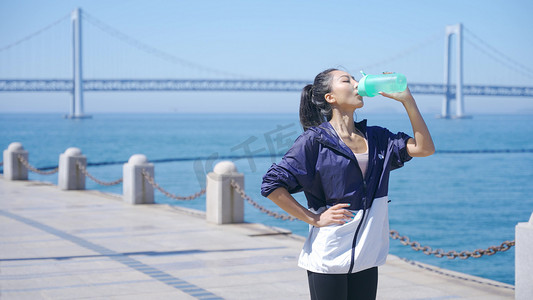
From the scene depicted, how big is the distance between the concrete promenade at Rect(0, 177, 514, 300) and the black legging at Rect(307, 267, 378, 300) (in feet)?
8.22

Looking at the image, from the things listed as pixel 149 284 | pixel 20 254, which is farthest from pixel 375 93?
pixel 20 254

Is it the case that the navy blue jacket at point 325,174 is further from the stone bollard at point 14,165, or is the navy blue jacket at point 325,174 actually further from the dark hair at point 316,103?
the stone bollard at point 14,165

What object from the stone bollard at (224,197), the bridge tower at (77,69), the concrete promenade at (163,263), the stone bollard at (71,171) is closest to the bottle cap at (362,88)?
the concrete promenade at (163,263)

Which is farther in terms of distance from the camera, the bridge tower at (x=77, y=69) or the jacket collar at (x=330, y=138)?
the bridge tower at (x=77, y=69)

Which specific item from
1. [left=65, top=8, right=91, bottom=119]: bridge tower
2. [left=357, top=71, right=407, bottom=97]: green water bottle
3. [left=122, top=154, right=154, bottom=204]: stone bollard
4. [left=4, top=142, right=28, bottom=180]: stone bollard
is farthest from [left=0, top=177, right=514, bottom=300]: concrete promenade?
[left=65, top=8, right=91, bottom=119]: bridge tower

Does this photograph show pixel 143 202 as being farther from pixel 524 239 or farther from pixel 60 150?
pixel 60 150

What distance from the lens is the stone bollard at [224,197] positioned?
889 cm

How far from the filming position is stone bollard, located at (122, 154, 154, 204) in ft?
36.3

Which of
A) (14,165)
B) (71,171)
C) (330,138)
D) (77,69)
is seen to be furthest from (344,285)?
(77,69)

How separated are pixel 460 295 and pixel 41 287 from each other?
3.33 meters

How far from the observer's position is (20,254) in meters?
6.95

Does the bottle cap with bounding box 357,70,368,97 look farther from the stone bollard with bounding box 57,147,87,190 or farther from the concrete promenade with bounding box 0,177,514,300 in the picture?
the stone bollard with bounding box 57,147,87,190

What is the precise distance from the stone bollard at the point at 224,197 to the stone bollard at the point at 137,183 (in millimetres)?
2388

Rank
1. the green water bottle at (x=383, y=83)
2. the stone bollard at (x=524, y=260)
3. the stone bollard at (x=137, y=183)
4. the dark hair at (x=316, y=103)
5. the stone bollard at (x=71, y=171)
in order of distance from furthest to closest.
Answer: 1. the stone bollard at (x=71, y=171)
2. the stone bollard at (x=137, y=183)
3. the stone bollard at (x=524, y=260)
4. the dark hair at (x=316, y=103)
5. the green water bottle at (x=383, y=83)
